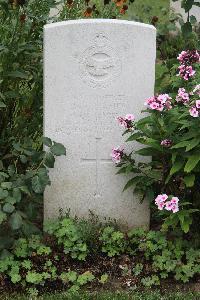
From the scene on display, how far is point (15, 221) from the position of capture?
441 cm

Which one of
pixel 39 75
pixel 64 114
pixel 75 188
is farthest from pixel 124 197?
pixel 39 75

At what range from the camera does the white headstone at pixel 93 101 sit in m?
4.64

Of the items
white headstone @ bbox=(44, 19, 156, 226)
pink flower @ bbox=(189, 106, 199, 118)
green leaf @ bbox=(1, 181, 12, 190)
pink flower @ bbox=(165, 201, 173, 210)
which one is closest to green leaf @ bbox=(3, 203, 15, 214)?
green leaf @ bbox=(1, 181, 12, 190)

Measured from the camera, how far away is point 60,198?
4.98 m

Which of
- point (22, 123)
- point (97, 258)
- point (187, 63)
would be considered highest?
point (187, 63)

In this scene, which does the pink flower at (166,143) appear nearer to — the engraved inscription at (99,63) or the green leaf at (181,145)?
the green leaf at (181,145)

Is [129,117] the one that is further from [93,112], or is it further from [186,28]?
[186,28]

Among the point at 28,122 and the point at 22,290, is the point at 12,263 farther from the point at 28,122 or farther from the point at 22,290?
the point at 28,122

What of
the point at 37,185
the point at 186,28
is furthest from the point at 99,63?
the point at 186,28

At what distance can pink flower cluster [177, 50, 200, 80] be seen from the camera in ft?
15.8

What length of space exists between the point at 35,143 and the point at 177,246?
1429 millimetres

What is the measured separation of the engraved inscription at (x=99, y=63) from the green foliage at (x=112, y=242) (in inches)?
39.3

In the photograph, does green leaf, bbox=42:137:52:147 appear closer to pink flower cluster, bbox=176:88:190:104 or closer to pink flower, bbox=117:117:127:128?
pink flower, bbox=117:117:127:128

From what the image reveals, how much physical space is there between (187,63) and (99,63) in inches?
24.8
